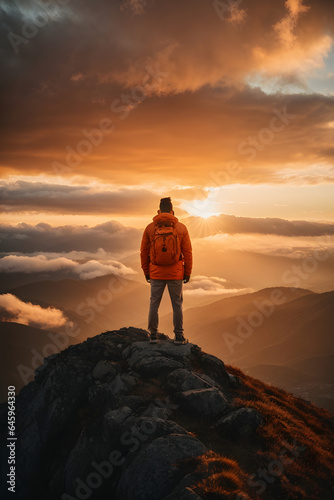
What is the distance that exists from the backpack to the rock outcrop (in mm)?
4711

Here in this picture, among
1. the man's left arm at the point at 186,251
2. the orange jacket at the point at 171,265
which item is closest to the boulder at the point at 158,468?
the orange jacket at the point at 171,265

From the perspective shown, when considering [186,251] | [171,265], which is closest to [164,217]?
[186,251]

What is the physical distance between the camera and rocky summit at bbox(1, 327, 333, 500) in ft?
27.5

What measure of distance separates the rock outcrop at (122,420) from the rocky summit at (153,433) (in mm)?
35

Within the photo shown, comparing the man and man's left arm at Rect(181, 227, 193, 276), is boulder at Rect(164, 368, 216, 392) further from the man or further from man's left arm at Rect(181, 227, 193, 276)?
man's left arm at Rect(181, 227, 193, 276)

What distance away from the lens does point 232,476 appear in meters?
7.98

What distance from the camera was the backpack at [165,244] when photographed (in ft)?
44.8

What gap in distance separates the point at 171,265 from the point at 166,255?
Result: 0.66 metres

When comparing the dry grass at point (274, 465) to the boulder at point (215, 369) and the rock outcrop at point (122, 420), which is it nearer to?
the rock outcrop at point (122, 420)

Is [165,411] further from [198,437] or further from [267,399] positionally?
[267,399]

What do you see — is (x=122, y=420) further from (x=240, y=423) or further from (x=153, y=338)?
(x=153, y=338)

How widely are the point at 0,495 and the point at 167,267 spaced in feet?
37.9

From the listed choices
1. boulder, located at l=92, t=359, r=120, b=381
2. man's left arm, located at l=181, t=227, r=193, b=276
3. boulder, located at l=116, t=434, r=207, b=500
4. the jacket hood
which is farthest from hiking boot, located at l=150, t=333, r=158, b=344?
boulder, located at l=116, t=434, r=207, b=500

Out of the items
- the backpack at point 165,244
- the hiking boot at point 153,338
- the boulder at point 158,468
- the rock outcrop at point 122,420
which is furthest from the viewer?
the hiking boot at point 153,338
